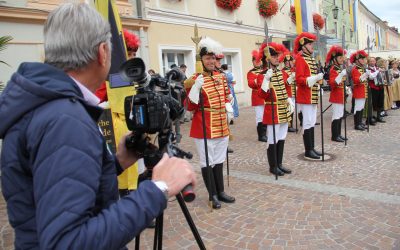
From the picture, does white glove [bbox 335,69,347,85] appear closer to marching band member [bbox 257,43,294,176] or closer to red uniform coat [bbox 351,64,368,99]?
red uniform coat [bbox 351,64,368,99]

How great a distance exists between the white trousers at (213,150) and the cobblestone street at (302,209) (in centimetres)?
54

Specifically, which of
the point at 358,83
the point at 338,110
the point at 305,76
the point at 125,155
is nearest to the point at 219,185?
the point at 305,76

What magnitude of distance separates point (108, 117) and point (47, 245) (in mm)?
2917

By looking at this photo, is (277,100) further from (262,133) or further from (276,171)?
(262,133)

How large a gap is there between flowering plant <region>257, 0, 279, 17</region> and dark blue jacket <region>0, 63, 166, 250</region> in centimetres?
1509

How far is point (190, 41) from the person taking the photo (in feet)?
37.7

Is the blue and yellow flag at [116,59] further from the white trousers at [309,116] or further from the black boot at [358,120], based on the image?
the black boot at [358,120]

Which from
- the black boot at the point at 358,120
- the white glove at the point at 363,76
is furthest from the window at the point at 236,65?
the white glove at the point at 363,76

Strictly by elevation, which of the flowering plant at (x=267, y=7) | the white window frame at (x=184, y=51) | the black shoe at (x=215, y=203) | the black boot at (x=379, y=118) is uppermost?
the flowering plant at (x=267, y=7)

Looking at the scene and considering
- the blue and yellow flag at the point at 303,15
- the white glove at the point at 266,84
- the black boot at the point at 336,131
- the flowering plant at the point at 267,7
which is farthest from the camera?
the flowering plant at the point at 267,7

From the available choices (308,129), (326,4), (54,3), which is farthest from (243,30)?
(326,4)

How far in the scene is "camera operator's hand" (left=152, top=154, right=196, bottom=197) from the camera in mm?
1182

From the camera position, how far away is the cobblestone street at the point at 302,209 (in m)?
3.15

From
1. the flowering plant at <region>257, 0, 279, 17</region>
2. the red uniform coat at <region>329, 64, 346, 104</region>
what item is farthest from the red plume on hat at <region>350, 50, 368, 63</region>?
the flowering plant at <region>257, 0, 279, 17</region>
